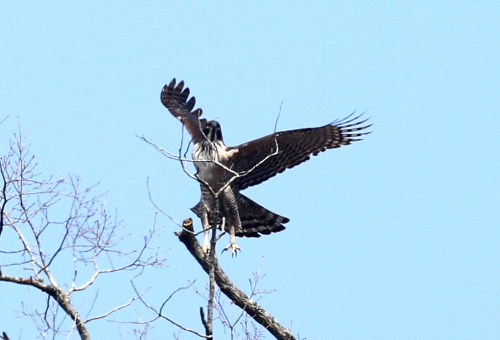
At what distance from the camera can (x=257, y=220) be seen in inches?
415

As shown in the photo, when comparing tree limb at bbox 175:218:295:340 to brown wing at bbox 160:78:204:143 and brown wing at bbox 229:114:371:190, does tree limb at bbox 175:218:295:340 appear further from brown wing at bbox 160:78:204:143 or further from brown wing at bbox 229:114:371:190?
brown wing at bbox 160:78:204:143

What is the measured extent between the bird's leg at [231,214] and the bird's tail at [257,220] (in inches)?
11.4

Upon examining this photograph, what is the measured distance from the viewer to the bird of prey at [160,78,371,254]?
9609mm

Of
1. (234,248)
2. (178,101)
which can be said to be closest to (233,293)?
(234,248)

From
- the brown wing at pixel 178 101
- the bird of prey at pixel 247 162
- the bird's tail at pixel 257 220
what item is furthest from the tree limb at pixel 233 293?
the brown wing at pixel 178 101

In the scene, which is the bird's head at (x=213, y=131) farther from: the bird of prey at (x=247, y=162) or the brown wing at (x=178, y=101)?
the brown wing at (x=178, y=101)

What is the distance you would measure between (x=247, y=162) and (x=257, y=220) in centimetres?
91

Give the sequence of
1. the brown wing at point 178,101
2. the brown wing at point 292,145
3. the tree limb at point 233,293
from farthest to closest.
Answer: the brown wing at point 178,101, the brown wing at point 292,145, the tree limb at point 233,293

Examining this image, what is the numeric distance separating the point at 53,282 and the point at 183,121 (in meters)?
4.94

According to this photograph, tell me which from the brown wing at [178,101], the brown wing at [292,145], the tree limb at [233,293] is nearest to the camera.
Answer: the tree limb at [233,293]

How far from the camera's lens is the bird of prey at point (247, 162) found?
31.5 ft

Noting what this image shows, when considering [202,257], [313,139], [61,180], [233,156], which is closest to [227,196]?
[233,156]

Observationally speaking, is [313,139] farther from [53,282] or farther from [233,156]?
[53,282]

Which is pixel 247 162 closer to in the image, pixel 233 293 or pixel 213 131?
pixel 213 131
